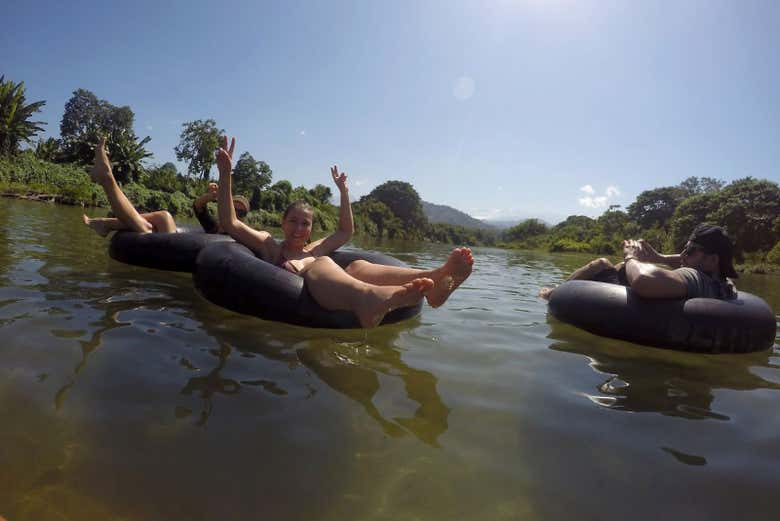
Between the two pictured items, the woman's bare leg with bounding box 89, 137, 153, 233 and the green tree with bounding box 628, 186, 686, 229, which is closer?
the woman's bare leg with bounding box 89, 137, 153, 233

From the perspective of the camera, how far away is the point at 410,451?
1.61 metres

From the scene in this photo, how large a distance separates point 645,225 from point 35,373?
66.7 m

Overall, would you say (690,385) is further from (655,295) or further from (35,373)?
(35,373)

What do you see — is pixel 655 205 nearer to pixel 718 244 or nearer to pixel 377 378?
pixel 718 244

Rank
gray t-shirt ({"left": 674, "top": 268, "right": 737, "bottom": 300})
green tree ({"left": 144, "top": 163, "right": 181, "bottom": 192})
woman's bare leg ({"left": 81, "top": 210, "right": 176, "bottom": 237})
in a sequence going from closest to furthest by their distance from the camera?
gray t-shirt ({"left": 674, "top": 268, "right": 737, "bottom": 300}) < woman's bare leg ({"left": 81, "top": 210, "right": 176, "bottom": 237}) < green tree ({"left": 144, "top": 163, "right": 181, "bottom": 192})

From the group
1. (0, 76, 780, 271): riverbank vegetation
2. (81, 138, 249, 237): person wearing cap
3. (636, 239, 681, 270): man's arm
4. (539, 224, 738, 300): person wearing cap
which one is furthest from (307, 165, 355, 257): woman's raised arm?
(0, 76, 780, 271): riverbank vegetation

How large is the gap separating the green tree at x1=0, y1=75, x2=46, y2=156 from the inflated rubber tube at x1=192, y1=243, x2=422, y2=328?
121 feet

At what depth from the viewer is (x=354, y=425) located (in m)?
1.77

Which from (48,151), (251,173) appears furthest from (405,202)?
(48,151)

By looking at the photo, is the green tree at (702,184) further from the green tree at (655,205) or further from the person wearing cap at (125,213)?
the person wearing cap at (125,213)

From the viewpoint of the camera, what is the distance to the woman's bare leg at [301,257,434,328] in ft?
8.15

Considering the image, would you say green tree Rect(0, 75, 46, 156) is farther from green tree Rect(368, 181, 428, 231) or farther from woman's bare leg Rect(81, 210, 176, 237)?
green tree Rect(368, 181, 428, 231)

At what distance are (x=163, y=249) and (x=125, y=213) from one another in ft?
2.34

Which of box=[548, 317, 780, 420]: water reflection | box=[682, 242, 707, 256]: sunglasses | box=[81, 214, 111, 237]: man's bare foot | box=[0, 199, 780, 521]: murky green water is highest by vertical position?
box=[682, 242, 707, 256]: sunglasses
